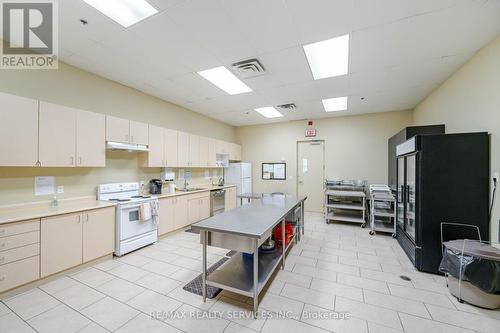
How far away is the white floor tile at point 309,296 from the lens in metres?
2.03

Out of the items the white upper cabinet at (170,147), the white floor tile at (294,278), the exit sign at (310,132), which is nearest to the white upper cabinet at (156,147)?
the white upper cabinet at (170,147)

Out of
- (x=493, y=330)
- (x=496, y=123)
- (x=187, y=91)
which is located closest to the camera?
(x=493, y=330)

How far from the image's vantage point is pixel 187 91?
399 centimetres

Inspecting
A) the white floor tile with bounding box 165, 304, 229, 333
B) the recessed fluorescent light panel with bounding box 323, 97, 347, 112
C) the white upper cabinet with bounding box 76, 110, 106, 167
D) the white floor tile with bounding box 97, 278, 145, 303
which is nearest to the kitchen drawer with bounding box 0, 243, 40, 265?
the white floor tile with bounding box 97, 278, 145, 303

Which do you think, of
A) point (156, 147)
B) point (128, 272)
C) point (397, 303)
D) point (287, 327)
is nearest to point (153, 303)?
point (128, 272)

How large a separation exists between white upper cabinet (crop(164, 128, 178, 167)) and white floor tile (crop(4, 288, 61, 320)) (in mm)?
2552

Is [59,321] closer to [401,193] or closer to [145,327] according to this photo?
[145,327]

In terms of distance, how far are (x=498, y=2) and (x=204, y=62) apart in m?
3.12

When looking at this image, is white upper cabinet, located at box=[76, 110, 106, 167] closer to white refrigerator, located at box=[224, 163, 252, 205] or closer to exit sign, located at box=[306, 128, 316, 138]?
white refrigerator, located at box=[224, 163, 252, 205]

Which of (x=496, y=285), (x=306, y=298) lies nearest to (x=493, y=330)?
(x=496, y=285)

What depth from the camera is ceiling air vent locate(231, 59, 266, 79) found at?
2.87 m

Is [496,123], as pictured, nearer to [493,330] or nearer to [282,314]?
[493,330]

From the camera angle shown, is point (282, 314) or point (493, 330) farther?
point (282, 314)

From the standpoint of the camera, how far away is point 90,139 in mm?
2965
